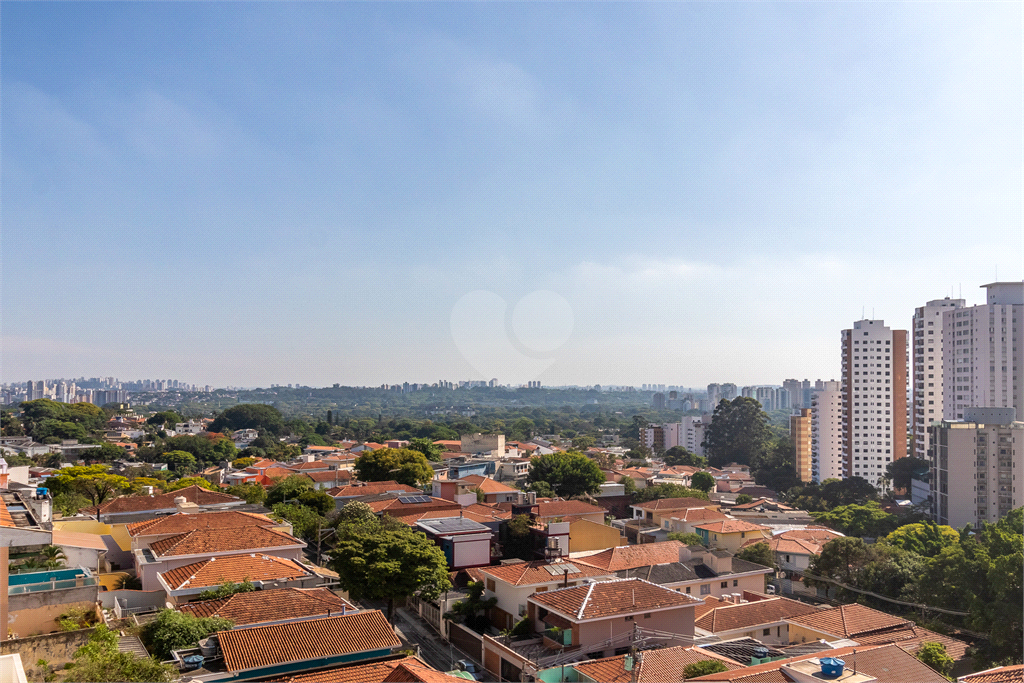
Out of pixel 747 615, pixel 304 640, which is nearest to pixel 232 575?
pixel 304 640

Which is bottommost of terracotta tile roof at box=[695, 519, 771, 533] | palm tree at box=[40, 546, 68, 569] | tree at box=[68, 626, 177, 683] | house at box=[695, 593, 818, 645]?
house at box=[695, 593, 818, 645]

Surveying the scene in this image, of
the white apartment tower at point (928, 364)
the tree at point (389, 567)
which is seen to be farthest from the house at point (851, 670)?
the white apartment tower at point (928, 364)

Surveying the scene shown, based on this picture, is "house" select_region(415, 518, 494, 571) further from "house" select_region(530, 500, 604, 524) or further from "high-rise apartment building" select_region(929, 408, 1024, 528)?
"high-rise apartment building" select_region(929, 408, 1024, 528)

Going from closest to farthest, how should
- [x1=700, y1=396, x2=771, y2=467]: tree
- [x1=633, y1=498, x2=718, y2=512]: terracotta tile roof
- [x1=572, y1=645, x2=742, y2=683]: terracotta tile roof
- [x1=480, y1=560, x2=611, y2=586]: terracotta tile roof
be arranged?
[x1=572, y1=645, x2=742, y2=683]: terracotta tile roof
[x1=480, y1=560, x2=611, y2=586]: terracotta tile roof
[x1=633, y1=498, x2=718, y2=512]: terracotta tile roof
[x1=700, y1=396, x2=771, y2=467]: tree

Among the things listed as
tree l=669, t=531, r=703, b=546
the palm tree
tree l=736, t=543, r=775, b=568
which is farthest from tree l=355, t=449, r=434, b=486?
the palm tree

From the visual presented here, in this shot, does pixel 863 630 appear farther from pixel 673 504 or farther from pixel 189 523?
pixel 189 523

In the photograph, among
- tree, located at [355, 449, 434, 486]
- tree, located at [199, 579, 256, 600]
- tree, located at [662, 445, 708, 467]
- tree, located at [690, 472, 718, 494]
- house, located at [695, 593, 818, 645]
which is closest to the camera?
tree, located at [199, 579, 256, 600]

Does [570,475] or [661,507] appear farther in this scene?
[570,475]
